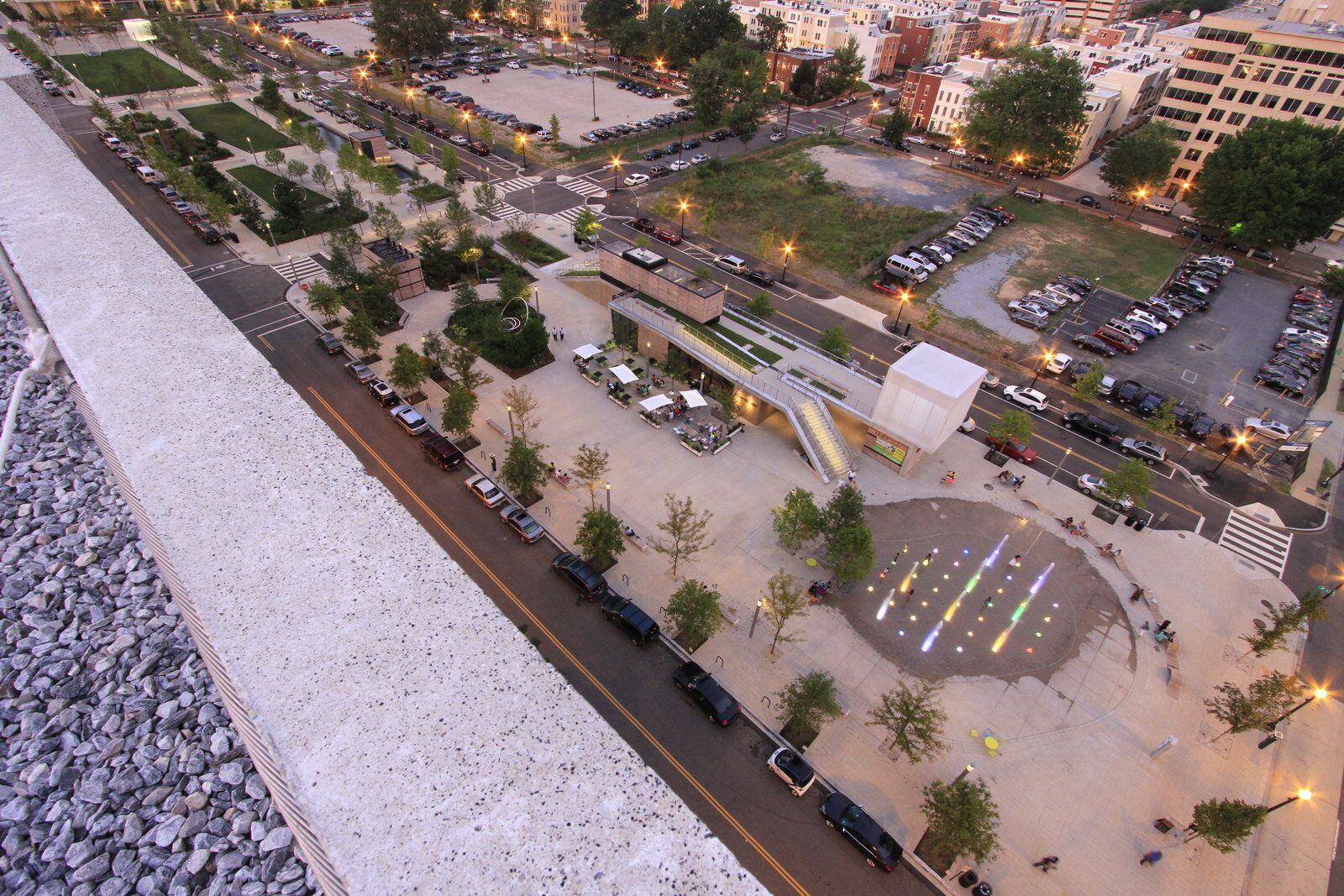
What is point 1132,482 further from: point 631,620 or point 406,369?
point 406,369

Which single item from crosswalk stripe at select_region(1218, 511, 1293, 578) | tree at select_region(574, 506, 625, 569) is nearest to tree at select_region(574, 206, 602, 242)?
tree at select_region(574, 506, 625, 569)

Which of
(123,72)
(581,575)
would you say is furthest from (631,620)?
(123,72)

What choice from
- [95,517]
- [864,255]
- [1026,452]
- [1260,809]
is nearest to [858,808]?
[1260,809]

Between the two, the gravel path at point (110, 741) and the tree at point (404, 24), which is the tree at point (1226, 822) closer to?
the gravel path at point (110, 741)

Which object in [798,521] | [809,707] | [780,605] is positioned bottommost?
[809,707]

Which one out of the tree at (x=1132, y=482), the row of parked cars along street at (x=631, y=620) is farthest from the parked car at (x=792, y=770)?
the tree at (x=1132, y=482)

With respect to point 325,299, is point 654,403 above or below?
below
